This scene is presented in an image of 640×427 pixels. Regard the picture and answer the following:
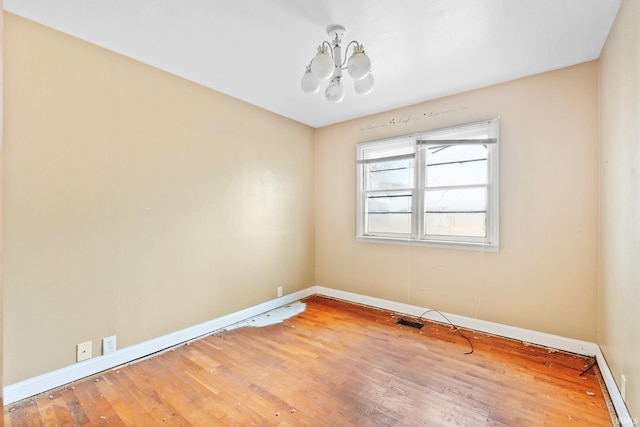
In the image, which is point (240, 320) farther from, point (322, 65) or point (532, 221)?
point (532, 221)

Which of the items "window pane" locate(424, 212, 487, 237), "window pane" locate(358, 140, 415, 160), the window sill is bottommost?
the window sill

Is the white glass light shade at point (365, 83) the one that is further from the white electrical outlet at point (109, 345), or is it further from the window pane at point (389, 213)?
the white electrical outlet at point (109, 345)

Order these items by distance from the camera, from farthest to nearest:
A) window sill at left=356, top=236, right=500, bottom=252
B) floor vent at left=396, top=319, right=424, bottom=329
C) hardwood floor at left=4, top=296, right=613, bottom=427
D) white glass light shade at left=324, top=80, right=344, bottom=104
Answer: floor vent at left=396, top=319, right=424, bottom=329 → window sill at left=356, top=236, right=500, bottom=252 → white glass light shade at left=324, top=80, right=344, bottom=104 → hardwood floor at left=4, top=296, right=613, bottom=427

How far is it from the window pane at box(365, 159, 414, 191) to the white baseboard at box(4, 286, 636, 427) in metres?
1.41

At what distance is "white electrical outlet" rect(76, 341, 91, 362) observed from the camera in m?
2.33

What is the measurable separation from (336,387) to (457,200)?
7.24 ft

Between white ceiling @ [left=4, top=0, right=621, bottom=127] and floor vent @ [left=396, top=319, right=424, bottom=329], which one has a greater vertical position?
white ceiling @ [left=4, top=0, right=621, bottom=127]

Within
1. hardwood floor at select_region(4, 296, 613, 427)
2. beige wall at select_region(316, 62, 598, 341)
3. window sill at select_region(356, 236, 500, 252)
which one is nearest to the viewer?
hardwood floor at select_region(4, 296, 613, 427)

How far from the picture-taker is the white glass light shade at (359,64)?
207 cm

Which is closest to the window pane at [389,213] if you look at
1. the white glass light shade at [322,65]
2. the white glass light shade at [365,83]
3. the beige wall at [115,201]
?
the beige wall at [115,201]

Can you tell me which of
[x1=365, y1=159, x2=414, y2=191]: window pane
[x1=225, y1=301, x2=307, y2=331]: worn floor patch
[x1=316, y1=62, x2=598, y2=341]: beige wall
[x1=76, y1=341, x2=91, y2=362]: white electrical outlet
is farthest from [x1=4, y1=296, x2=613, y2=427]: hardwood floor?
[x1=365, y1=159, x2=414, y2=191]: window pane

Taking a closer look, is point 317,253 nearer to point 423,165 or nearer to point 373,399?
point 423,165

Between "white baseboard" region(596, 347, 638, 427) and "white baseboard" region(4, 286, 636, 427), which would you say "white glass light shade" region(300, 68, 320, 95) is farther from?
"white baseboard" region(596, 347, 638, 427)

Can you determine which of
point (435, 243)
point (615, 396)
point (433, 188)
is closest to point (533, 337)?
point (615, 396)
